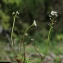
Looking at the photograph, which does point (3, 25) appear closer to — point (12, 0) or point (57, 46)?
point (12, 0)

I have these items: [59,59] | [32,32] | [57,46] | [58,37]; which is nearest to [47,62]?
[59,59]

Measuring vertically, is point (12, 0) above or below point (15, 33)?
above

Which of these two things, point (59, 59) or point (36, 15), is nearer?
point (59, 59)

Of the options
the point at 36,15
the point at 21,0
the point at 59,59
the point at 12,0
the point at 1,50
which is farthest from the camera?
the point at 36,15

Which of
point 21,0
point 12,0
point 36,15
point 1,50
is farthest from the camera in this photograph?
point 36,15

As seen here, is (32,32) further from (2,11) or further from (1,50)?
(1,50)

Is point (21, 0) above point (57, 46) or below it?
above

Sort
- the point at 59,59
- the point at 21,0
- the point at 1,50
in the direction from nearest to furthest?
the point at 59,59
the point at 1,50
the point at 21,0

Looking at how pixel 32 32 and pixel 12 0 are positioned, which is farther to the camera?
pixel 32 32

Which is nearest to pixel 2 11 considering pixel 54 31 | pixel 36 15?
pixel 36 15
